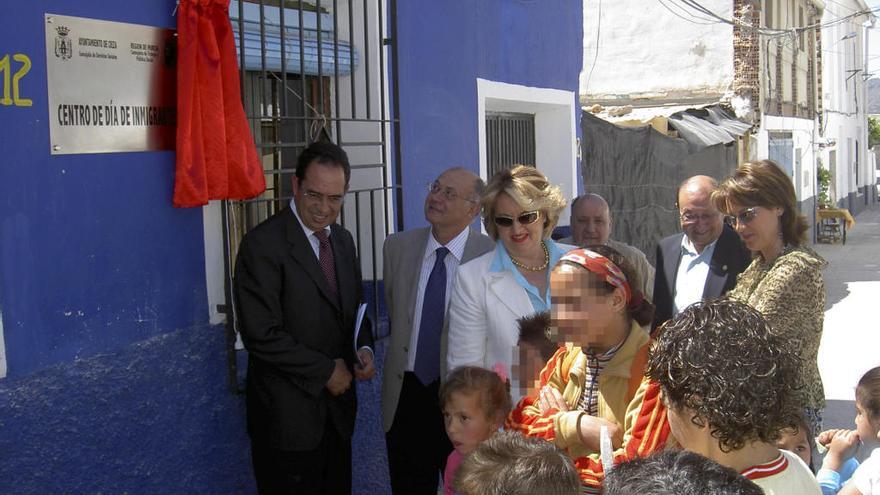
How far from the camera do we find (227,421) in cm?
429

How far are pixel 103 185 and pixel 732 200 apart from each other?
2.37m

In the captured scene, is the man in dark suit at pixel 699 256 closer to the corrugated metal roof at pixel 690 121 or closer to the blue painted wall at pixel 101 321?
the blue painted wall at pixel 101 321

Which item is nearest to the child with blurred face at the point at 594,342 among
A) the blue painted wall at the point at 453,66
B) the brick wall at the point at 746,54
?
the blue painted wall at the point at 453,66

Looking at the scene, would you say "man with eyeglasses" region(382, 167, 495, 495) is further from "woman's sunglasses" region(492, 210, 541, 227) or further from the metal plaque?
the metal plaque

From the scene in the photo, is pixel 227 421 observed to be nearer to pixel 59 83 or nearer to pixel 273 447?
pixel 273 447

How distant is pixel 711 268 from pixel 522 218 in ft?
3.61

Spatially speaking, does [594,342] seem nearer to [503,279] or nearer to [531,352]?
[531,352]

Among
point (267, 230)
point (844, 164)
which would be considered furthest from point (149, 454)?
point (844, 164)

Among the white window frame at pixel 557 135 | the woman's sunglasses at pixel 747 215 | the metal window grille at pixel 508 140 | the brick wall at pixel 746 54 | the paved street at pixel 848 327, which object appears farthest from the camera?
the brick wall at pixel 746 54

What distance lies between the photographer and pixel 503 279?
3742mm

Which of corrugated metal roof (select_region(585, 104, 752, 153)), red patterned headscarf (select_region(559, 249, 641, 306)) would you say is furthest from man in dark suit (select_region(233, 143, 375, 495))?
corrugated metal roof (select_region(585, 104, 752, 153))

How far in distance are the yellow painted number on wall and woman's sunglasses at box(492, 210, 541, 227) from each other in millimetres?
1740

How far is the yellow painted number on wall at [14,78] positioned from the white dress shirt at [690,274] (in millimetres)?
2828

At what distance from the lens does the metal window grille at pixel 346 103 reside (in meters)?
5.01
